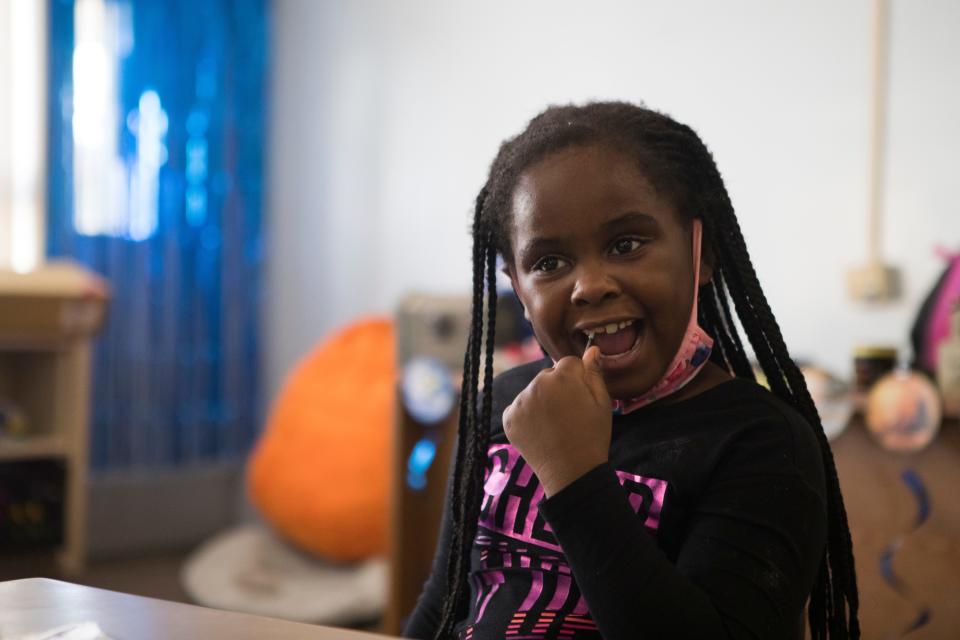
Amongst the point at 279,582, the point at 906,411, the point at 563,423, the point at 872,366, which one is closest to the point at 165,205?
the point at 279,582

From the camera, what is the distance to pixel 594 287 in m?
0.87

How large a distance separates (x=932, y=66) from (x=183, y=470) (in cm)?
296

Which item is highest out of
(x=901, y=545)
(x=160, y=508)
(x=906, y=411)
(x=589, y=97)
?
(x=589, y=97)

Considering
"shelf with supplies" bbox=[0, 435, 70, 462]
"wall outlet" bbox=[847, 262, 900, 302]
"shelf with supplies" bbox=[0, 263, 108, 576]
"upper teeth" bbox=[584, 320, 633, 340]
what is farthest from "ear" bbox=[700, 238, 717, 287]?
"shelf with supplies" bbox=[0, 435, 70, 462]

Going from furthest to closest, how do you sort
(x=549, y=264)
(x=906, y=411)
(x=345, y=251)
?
(x=345, y=251)
(x=906, y=411)
(x=549, y=264)

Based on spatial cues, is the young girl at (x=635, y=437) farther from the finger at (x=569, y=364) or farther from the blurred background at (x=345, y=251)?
the blurred background at (x=345, y=251)

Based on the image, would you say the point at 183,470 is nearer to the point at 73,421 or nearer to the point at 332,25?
the point at 73,421

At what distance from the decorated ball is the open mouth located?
1.11 m

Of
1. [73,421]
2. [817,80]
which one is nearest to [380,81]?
[73,421]

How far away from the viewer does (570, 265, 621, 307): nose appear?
87 centimetres

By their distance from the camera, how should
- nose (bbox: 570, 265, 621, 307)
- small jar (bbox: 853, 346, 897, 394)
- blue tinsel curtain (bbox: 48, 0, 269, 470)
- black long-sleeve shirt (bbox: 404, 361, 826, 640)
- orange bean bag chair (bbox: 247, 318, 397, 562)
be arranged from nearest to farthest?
black long-sleeve shirt (bbox: 404, 361, 826, 640), nose (bbox: 570, 265, 621, 307), small jar (bbox: 853, 346, 897, 394), orange bean bag chair (bbox: 247, 318, 397, 562), blue tinsel curtain (bbox: 48, 0, 269, 470)

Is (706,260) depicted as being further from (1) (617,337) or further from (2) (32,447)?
(2) (32,447)

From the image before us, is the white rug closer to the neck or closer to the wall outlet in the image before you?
the wall outlet

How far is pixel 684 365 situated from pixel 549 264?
15 centimetres
